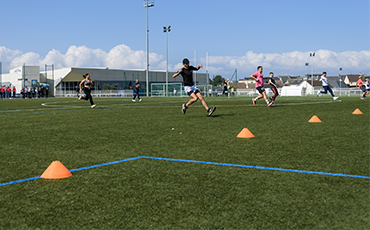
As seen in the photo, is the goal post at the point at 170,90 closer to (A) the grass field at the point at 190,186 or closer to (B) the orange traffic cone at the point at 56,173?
(A) the grass field at the point at 190,186

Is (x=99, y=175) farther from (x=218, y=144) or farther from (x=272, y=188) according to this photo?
(x=218, y=144)

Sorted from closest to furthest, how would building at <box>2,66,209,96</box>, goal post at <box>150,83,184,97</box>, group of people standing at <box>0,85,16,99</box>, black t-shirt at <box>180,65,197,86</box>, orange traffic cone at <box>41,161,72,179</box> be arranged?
orange traffic cone at <box>41,161,72,179</box> < black t-shirt at <box>180,65,197,86</box> < group of people standing at <box>0,85,16,99</box> < goal post at <box>150,83,184,97</box> < building at <box>2,66,209,96</box>

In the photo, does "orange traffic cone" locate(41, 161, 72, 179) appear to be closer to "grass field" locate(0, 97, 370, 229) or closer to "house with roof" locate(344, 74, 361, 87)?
"grass field" locate(0, 97, 370, 229)

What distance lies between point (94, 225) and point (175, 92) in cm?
5365

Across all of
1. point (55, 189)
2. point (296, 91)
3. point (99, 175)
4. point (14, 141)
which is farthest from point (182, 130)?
point (296, 91)

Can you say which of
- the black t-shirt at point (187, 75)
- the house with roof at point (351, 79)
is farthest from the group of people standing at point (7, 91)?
the house with roof at point (351, 79)

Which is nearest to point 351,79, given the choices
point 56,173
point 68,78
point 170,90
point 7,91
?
point 68,78

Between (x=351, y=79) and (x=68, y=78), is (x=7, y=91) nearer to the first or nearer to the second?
(x=68, y=78)

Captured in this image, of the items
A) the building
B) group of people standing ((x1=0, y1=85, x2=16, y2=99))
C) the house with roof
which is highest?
the house with roof

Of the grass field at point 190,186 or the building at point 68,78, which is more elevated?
the building at point 68,78

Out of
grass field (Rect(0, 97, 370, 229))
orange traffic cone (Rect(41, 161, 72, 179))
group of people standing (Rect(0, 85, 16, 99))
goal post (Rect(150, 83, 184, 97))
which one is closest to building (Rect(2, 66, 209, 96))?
group of people standing (Rect(0, 85, 16, 99))

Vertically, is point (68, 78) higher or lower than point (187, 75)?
higher

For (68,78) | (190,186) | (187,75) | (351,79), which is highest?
(351,79)

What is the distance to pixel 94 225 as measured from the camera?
114 inches
